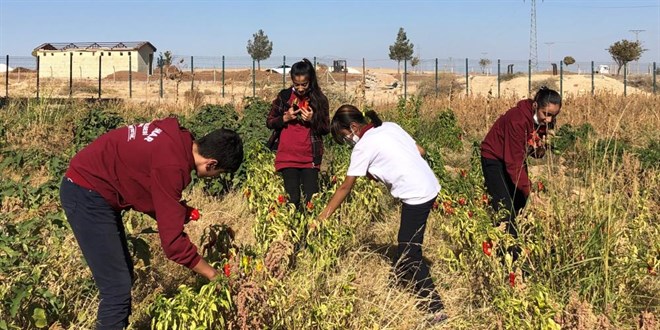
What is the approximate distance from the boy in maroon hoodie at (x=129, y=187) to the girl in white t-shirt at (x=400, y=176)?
3.64 feet

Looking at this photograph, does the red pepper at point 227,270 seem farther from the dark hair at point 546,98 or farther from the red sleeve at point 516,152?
the dark hair at point 546,98

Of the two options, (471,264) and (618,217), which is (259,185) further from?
(618,217)

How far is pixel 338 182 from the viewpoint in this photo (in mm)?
5355

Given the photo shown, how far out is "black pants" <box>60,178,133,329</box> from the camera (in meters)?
2.81

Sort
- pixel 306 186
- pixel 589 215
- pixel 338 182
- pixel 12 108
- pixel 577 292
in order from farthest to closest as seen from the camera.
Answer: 1. pixel 12 108
2. pixel 338 182
3. pixel 306 186
4. pixel 589 215
5. pixel 577 292

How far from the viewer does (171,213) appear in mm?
2561

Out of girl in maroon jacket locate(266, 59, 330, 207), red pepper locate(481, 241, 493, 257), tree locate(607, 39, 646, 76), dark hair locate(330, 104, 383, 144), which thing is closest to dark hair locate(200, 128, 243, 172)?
dark hair locate(330, 104, 383, 144)

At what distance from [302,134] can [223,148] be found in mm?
2009

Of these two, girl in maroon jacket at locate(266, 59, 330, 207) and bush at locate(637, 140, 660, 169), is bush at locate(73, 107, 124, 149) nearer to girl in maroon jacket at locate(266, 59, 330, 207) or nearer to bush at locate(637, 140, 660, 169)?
girl in maroon jacket at locate(266, 59, 330, 207)

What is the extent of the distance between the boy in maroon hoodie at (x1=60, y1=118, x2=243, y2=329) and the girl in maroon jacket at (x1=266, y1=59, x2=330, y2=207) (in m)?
1.83

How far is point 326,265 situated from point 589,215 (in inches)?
63.7

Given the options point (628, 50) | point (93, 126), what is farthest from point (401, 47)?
point (93, 126)

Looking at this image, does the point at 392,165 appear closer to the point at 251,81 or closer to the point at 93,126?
the point at 93,126

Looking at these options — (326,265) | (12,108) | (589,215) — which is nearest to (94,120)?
(12,108)
